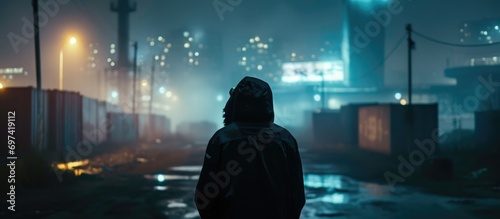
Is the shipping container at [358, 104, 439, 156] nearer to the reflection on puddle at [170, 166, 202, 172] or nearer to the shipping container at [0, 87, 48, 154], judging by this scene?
the reflection on puddle at [170, 166, 202, 172]

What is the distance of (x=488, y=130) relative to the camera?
27.8 metres

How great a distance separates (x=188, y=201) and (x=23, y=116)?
9310mm

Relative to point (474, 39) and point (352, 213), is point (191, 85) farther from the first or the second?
point (352, 213)

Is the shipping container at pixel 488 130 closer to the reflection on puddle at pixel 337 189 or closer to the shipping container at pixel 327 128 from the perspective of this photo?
the reflection on puddle at pixel 337 189

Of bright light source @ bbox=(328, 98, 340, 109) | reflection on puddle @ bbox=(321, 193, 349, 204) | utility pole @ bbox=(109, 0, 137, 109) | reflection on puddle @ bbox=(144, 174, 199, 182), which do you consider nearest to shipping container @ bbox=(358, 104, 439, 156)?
reflection on puddle @ bbox=(144, 174, 199, 182)

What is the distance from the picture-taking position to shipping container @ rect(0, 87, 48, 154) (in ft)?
59.6

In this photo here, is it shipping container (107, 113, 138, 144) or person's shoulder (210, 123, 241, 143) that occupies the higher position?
person's shoulder (210, 123, 241, 143)

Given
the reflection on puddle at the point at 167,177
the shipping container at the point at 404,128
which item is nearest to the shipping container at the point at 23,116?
the reflection on puddle at the point at 167,177

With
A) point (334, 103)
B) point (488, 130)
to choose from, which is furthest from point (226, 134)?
point (334, 103)

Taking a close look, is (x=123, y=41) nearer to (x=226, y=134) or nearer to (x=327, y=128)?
(x=327, y=128)

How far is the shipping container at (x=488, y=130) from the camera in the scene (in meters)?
27.0

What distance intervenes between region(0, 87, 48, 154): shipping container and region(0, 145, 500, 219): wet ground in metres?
3.05

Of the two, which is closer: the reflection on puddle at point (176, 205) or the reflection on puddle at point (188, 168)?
the reflection on puddle at point (176, 205)

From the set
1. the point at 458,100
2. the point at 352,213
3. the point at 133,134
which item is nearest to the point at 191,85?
the point at 458,100
